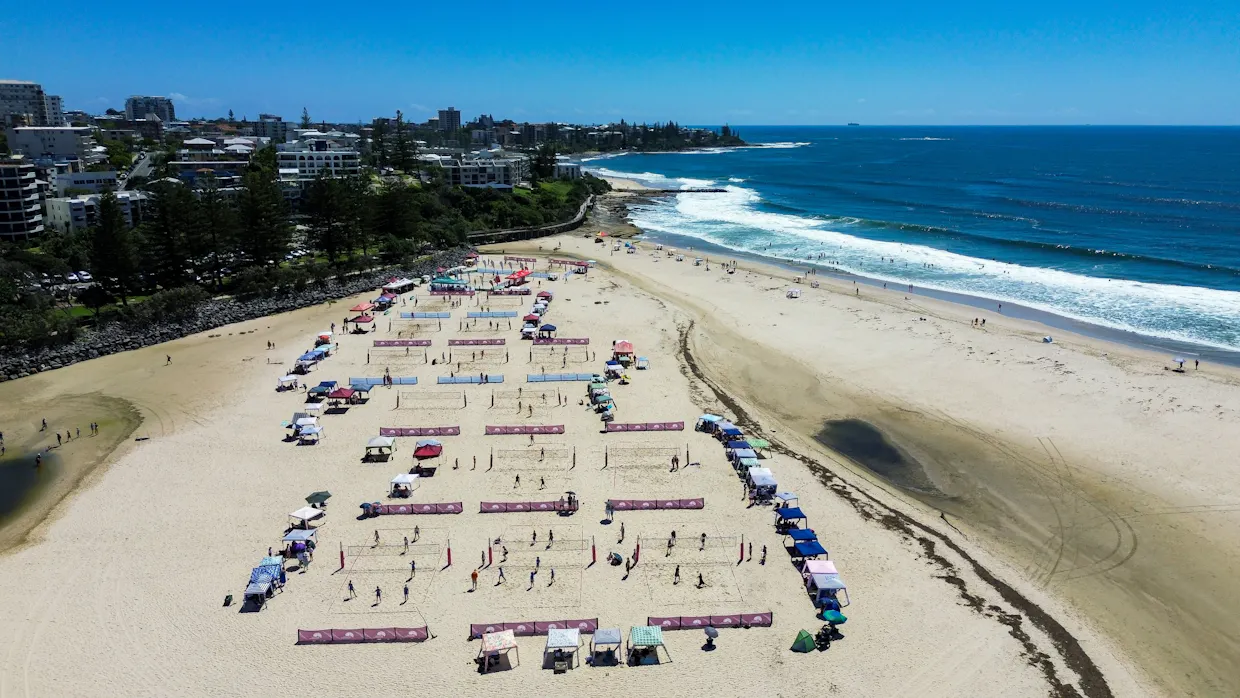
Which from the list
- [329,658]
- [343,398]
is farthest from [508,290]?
[329,658]

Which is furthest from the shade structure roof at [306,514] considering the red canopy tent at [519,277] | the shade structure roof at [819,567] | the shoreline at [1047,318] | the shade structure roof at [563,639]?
the shoreline at [1047,318]

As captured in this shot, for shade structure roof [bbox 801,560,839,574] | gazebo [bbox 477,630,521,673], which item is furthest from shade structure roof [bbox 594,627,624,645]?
shade structure roof [bbox 801,560,839,574]

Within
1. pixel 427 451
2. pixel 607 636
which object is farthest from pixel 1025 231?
pixel 607 636

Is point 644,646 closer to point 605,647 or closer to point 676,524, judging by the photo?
point 605,647

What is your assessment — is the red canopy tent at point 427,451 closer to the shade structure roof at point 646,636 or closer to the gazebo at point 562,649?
the gazebo at point 562,649

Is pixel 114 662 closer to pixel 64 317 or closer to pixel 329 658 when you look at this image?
pixel 329 658

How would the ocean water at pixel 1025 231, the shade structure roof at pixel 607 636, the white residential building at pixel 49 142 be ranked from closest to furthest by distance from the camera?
the shade structure roof at pixel 607 636, the ocean water at pixel 1025 231, the white residential building at pixel 49 142

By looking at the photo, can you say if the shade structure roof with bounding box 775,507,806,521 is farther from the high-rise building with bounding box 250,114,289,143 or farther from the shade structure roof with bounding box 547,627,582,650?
the high-rise building with bounding box 250,114,289,143
